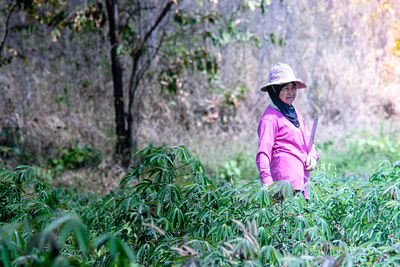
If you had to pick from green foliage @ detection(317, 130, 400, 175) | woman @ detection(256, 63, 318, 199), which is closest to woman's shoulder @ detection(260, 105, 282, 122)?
woman @ detection(256, 63, 318, 199)

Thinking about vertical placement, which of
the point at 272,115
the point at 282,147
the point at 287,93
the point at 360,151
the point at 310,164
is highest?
the point at 287,93

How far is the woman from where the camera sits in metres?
A: 2.92

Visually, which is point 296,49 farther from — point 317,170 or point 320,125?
point 317,170

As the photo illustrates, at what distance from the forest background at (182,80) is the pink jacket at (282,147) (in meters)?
3.00

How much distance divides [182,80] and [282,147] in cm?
472

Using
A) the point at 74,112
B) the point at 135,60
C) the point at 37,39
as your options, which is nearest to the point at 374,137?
the point at 135,60

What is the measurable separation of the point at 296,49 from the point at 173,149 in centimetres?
816

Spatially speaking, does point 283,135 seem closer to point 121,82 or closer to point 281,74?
point 281,74

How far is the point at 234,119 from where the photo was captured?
29.7 feet

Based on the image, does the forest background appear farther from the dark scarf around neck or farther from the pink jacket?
the pink jacket

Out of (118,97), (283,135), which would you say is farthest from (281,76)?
(118,97)

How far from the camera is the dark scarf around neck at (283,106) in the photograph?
9.80 ft

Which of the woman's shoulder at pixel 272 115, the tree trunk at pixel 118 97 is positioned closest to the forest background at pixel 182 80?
the tree trunk at pixel 118 97

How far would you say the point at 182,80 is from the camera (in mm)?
7520
